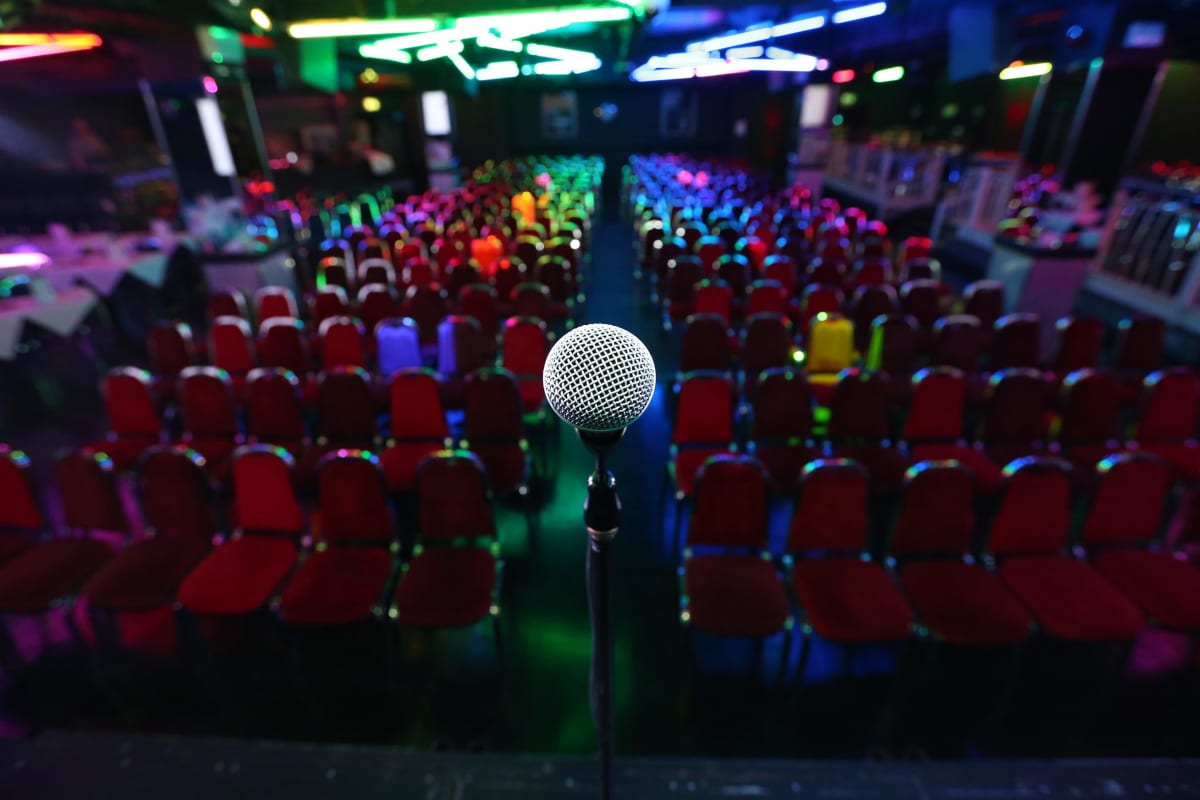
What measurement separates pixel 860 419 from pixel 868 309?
7.29ft

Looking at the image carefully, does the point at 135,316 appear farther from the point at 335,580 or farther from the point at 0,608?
the point at 335,580

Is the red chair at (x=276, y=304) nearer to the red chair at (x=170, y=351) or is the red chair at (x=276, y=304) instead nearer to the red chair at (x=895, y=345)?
the red chair at (x=170, y=351)

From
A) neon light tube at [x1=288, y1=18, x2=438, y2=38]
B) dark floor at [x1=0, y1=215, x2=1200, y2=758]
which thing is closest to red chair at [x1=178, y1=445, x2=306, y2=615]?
dark floor at [x1=0, y1=215, x2=1200, y2=758]

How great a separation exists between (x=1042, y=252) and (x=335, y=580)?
7874 mm

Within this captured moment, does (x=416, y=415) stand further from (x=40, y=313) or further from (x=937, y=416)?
(x=40, y=313)

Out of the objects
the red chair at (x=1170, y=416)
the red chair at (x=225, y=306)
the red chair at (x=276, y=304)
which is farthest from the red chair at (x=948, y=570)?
the red chair at (x=225, y=306)

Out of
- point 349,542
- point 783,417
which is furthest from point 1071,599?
point 349,542

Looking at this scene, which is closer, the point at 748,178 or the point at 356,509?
the point at 356,509

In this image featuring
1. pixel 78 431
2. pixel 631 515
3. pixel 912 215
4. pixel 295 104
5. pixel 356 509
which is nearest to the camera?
pixel 356 509

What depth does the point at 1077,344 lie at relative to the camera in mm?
A: 4469

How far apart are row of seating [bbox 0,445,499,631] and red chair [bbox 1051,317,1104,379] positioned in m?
4.75

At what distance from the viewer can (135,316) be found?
7.69 m

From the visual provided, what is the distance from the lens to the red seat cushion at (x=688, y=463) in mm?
3254

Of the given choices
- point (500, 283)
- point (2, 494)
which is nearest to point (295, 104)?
point (500, 283)
